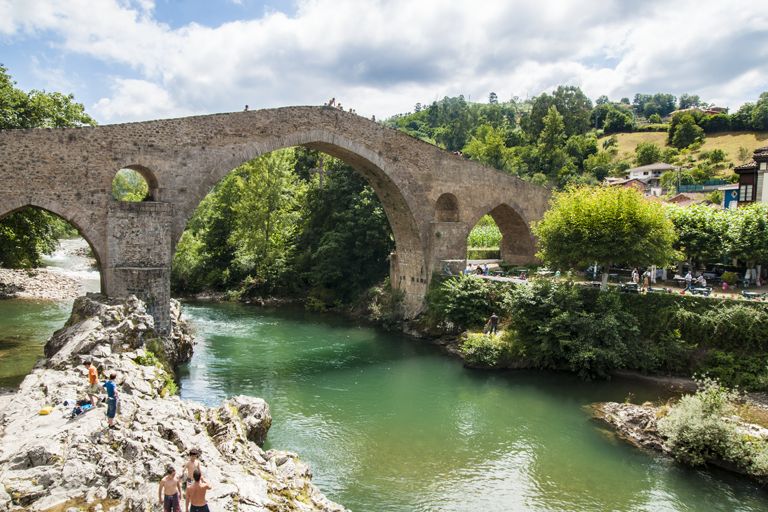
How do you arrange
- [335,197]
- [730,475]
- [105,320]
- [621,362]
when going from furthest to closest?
[335,197] < [621,362] < [105,320] < [730,475]

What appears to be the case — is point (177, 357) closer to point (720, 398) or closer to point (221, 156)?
point (221, 156)

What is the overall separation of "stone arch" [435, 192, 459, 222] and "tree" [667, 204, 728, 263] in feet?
27.3

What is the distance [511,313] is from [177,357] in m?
10.6

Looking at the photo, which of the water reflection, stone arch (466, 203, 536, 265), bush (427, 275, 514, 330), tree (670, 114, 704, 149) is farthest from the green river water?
tree (670, 114, 704, 149)

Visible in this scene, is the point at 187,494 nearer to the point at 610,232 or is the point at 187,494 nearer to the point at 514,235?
the point at 610,232

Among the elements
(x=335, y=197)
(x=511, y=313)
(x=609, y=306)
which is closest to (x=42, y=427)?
(x=511, y=313)

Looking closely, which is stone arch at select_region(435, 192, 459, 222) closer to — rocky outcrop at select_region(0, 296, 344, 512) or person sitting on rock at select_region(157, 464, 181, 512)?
rocky outcrop at select_region(0, 296, 344, 512)

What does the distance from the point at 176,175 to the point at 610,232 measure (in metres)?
13.5

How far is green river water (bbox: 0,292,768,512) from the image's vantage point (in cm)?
1175

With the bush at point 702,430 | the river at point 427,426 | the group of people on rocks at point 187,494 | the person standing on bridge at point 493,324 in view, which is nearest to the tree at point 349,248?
the river at point 427,426

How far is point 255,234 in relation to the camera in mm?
34406

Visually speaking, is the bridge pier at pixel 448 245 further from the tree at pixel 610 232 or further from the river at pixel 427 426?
the tree at pixel 610 232

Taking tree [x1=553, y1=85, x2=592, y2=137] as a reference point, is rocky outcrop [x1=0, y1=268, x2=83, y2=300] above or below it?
below

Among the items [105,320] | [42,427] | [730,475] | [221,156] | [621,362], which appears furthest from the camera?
[221,156]
